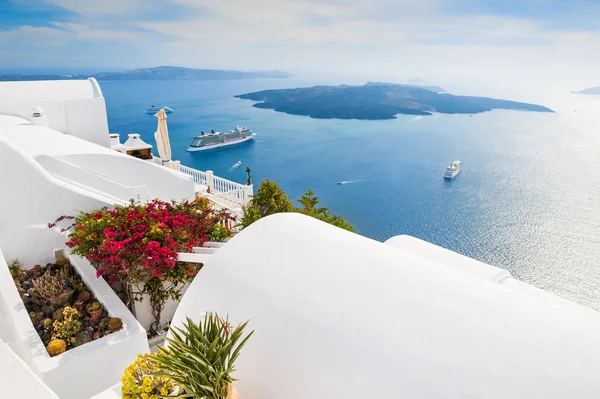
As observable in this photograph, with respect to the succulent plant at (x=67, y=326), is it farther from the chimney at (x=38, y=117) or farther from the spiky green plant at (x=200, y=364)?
the chimney at (x=38, y=117)

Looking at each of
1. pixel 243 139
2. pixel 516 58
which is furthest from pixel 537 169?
pixel 516 58

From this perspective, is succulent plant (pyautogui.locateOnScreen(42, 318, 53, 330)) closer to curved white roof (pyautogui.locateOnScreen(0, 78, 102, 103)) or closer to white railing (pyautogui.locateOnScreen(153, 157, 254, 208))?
white railing (pyautogui.locateOnScreen(153, 157, 254, 208))

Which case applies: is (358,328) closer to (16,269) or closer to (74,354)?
(74,354)

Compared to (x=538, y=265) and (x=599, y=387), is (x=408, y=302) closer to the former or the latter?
(x=599, y=387)

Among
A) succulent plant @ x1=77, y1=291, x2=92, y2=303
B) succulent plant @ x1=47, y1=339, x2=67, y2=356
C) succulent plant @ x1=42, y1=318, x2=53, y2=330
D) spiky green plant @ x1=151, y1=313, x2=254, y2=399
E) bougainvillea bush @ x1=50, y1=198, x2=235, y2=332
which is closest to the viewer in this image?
spiky green plant @ x1=151, y1=313, x2=254, y2=399

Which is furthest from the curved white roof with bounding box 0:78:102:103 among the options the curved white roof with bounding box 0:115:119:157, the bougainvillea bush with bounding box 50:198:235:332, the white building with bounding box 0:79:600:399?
the white building with bounding box 0:79:600:399

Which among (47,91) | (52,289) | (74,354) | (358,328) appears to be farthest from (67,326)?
(47,91)
